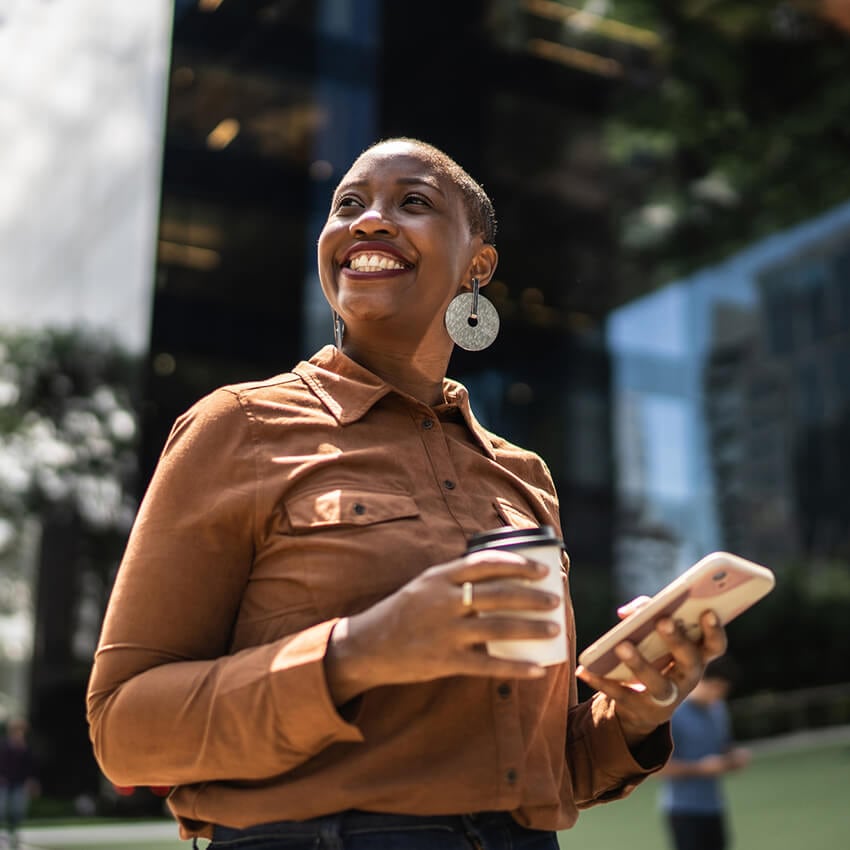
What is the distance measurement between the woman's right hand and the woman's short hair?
25.8 inches

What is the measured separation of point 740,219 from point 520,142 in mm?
2369

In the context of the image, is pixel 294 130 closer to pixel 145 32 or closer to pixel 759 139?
pixel 145 32

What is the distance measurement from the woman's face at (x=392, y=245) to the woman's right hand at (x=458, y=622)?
50 centimetres

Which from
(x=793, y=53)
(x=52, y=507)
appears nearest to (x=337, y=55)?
(x=52, y=507)

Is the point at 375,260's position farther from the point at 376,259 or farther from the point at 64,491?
the point at 64,491

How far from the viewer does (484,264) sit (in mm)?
1627

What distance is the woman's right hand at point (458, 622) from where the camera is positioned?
101 centimetres

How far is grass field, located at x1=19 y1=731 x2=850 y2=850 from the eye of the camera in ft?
26.4

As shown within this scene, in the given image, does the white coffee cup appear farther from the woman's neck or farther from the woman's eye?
the woman's eye

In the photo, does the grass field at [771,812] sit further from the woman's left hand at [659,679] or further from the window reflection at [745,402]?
the woman's left hand at [659,679]

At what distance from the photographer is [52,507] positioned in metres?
7.25

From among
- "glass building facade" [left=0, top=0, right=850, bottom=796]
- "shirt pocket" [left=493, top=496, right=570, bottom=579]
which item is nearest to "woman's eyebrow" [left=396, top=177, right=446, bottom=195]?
"shirt pocket" [left=493, top=496, right=570, bottom=579]

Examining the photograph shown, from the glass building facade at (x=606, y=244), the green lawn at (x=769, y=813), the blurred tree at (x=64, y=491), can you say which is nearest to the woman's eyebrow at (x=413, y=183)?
the glass building facade at (x=606, y=244)

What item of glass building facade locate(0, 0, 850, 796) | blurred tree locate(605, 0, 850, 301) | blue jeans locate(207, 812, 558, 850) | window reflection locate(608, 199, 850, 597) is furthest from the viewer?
window reflection locate(608, 199, 850, 597)
